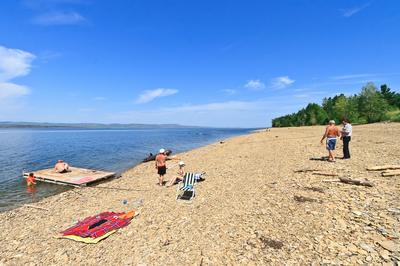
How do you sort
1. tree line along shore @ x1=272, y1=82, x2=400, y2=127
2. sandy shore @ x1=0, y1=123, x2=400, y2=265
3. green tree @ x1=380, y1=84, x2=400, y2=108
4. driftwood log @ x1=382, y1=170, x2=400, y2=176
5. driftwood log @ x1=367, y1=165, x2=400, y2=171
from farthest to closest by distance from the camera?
1. green tree @ x1=380, y1=84, x2=400, y2=108
2. tree line along shore @ x1=272, y1=82, x2=400, y2=127
3. driftwood log @ x1=367, y1=165, x2=400, y2=171
4. driftwood log @ x1=382, y1=170, x2=400, y2=176
5. sandy shore @ x1=0, y1=123, x2=400, y2=265

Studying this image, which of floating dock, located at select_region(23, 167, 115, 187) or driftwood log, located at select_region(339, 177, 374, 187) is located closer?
driftwood log, located at select_region(339, 177, 374, 187)

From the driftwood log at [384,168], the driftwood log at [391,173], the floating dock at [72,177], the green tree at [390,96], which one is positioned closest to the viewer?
the driftwood log at [391,173]

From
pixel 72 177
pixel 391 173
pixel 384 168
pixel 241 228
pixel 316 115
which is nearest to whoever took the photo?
pixel 241 228

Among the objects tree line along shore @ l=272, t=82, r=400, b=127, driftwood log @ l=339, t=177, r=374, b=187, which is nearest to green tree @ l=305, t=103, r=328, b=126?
tree line along shore @ l=272, t=82, r=400, b=127

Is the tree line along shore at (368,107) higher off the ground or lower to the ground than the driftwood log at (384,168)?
higher

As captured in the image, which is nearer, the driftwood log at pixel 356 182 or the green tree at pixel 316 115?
the driftwood log at pixel 356 182

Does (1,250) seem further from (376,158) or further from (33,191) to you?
(376,158)

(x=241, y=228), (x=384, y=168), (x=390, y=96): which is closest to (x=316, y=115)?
(x=390, y=96)

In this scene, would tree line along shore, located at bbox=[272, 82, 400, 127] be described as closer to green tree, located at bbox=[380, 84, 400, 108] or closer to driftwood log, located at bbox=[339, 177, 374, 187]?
green tree, located at bbox=[380, 84, 400, 108]

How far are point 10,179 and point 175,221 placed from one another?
19.6 metres

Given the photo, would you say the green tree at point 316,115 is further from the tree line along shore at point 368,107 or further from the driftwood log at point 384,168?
the driftwood log at point 384,168

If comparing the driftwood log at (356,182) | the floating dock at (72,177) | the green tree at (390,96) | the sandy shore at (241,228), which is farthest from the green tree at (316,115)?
the floating dock at (72,177)

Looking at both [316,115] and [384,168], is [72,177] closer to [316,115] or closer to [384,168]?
[384,168]

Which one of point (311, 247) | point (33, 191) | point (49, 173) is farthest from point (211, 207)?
point (49, 173)
